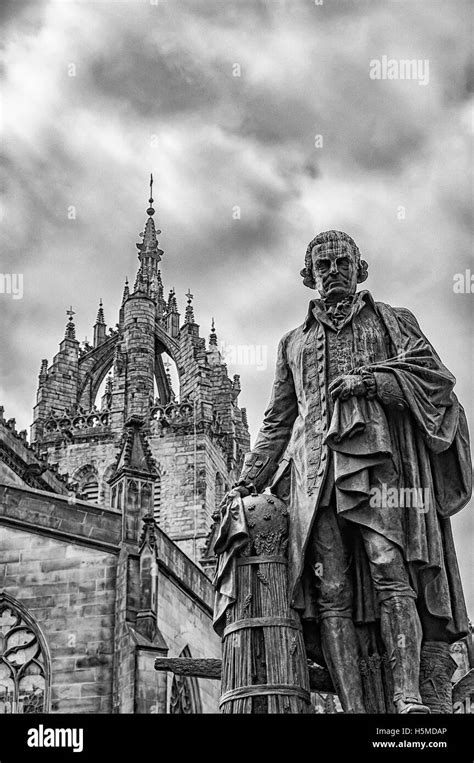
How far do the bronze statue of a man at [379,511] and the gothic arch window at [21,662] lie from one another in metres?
20.8

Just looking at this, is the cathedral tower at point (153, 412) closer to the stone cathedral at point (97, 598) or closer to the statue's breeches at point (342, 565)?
the stone cathedral at point (97, 598)

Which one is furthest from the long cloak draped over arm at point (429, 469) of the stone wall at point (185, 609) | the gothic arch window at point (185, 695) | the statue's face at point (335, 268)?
the stone wall at point (185, 609)

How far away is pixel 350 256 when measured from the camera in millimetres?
6441

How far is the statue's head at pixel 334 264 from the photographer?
253 inches

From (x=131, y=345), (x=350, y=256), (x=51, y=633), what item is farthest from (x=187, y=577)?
(x=131, y=345)

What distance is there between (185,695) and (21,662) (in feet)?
15.6

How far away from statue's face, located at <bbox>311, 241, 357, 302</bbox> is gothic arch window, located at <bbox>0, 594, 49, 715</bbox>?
20.7m

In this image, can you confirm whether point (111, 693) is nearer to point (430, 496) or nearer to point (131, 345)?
point (430, 496)

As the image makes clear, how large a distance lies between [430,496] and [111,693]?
21.0 m

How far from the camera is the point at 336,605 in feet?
18.6

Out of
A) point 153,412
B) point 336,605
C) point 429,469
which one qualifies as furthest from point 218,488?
point 336,605
